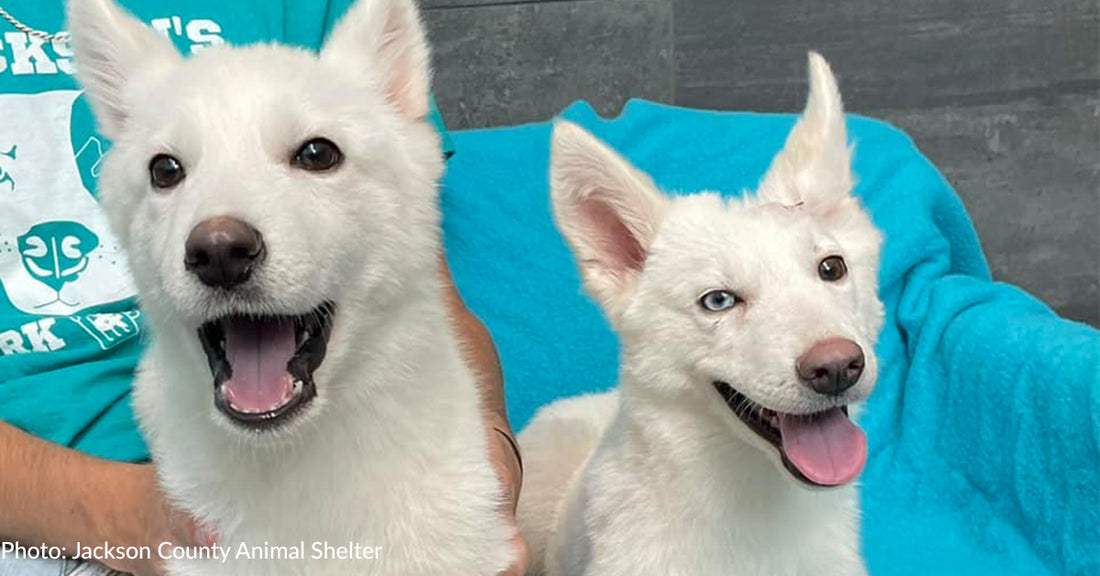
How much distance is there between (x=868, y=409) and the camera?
8.15 ft

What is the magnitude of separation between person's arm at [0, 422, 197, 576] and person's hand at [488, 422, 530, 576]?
520mm

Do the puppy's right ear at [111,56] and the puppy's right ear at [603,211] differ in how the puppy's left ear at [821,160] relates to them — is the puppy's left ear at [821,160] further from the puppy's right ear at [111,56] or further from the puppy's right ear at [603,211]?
the puppy's right ear at [111,56]

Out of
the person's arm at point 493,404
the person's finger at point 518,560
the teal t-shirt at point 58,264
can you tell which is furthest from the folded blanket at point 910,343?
the teal t-shirt at point 58,264

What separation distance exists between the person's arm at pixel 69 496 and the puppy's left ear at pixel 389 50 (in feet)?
2.25

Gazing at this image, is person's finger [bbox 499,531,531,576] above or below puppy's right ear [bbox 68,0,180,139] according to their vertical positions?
below

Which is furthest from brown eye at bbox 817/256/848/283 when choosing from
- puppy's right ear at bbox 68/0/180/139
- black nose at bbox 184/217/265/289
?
puppy's right ear at bbox 68/0/180/139

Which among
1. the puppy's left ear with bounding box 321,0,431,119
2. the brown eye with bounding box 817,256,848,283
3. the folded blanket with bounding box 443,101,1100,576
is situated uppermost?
the puppy's left ear with bounding box 321,0,431,119

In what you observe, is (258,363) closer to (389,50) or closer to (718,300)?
(389,50)

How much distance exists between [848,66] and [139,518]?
241 centimetres

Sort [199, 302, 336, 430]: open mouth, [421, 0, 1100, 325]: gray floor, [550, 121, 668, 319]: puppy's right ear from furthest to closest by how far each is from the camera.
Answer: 1. [421, 0, 1100, 325]: gray floor
2. [550, 121, 668, 319]: puppy's right ear
3. [199, 302, 336, 430]: open mouth

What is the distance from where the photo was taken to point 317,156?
1.33 m

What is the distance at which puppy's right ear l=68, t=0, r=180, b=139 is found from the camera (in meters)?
1.44

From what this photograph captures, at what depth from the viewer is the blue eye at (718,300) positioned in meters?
1.53

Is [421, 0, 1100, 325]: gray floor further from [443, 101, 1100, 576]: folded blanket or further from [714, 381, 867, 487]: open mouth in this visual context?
[714, 381, 867, 487]: open mouth
